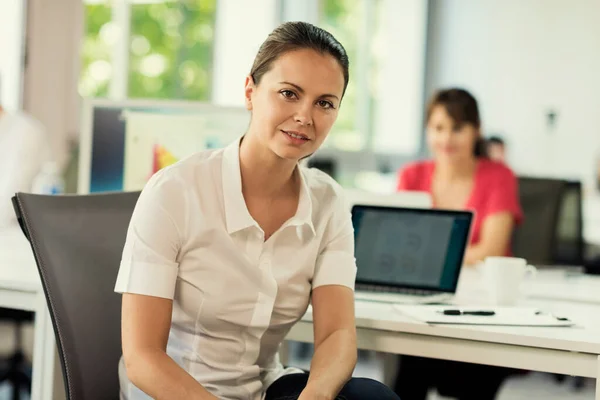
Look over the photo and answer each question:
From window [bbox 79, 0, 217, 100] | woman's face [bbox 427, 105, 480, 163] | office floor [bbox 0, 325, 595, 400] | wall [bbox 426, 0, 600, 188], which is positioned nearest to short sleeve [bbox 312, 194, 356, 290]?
woman's face [bbox 427, 105, 480, 163]

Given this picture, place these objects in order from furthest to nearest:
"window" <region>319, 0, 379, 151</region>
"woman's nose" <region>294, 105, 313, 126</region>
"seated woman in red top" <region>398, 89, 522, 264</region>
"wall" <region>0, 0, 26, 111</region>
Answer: "window" <region>319, 0, 379, 151</region> < "wall" <region>0, 0, 26, 111</region> < "seated woman in red top" <region>398, 89, 522, 264</region> < "woman's nose" <region>294, 105, 313, 126</region>

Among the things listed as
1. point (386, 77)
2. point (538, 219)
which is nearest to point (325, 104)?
point (538, 219)

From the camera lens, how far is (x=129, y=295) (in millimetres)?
1566

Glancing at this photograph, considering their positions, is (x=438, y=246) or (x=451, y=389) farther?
(x=451, y=389)

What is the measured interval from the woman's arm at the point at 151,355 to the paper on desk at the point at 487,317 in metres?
0.53

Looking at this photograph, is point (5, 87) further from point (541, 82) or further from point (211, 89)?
point (541, 82)

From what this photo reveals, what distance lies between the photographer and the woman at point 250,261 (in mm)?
1578

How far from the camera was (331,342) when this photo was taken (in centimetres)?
171

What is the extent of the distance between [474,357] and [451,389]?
0.90m

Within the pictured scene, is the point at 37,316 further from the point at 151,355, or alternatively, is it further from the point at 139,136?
the point at 139,136

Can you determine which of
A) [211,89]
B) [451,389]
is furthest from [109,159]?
[211,89]

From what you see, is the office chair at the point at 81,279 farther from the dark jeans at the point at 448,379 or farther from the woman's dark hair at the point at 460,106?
the woman's dark hair at the point at 460,106

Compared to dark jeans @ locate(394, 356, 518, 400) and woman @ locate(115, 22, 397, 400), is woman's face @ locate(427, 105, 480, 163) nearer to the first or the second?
dark jeans @ locate(394, 356, 518, 400)

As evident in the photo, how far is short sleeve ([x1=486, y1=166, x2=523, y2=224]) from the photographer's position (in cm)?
312
